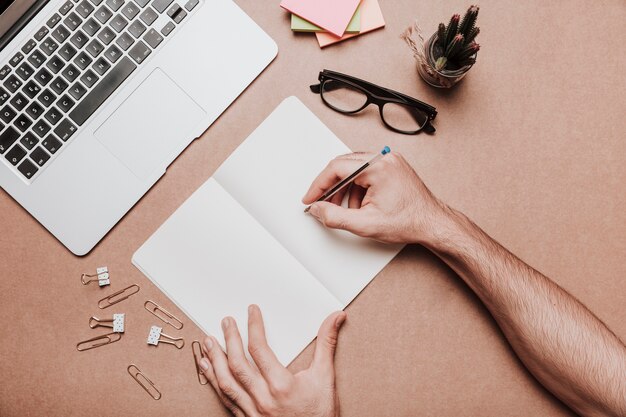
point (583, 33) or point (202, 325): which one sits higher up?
point (583, 33)

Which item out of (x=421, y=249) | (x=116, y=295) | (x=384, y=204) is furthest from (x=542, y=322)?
(x=116, y=295)

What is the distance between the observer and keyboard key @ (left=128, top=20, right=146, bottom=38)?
3.45 ft

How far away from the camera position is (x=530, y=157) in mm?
1122

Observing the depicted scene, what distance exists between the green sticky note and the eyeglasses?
100 mm

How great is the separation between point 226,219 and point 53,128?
1.34 ft

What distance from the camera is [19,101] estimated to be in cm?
103

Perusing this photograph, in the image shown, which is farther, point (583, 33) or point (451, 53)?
→ point (583, 33)

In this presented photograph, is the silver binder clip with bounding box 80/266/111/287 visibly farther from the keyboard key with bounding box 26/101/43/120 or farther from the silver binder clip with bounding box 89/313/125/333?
the keyboard key with bounding box 26/101/43/120

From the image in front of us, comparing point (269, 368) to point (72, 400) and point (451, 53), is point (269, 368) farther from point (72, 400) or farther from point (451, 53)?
point (451, 53)

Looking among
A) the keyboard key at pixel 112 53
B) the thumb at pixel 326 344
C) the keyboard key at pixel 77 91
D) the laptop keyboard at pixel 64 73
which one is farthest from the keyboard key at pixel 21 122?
the thumb at pixel 326 344

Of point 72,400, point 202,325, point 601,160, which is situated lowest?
point 72,400

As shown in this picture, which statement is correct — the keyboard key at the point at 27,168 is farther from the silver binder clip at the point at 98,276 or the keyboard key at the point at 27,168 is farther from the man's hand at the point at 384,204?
the man's hand at the point at 384,204

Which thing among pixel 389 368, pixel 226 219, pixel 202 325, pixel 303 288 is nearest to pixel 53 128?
pixel 226 219

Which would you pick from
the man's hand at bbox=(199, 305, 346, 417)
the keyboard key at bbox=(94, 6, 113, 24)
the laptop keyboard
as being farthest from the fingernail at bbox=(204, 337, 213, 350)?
the keyboard key at bbox=(94, 6, 113, 24)
